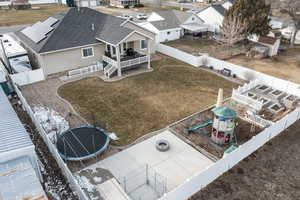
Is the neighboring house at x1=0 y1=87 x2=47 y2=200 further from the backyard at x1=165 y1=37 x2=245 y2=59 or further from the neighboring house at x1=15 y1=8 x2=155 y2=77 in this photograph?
the backyard at x1=165 y1=37 x2=245 y2=59

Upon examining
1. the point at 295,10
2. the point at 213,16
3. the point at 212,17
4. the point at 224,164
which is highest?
the point at 295,10

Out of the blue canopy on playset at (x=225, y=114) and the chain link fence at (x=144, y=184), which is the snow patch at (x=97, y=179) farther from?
the blue canopy on playset at (x=225, y=114)

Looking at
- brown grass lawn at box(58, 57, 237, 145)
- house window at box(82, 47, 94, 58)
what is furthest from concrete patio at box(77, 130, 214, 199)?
house window at box(82, 47, 94, 58)

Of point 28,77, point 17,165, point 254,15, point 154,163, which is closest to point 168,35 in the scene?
point 254,15

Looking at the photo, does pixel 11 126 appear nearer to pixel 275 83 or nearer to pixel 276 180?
pixel 276 180

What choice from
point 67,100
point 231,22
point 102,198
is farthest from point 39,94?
point 231,22

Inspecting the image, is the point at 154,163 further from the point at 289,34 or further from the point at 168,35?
the point at 289,34

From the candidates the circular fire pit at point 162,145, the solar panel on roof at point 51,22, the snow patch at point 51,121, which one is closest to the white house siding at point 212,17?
the solar panel on roof at point 51,22
